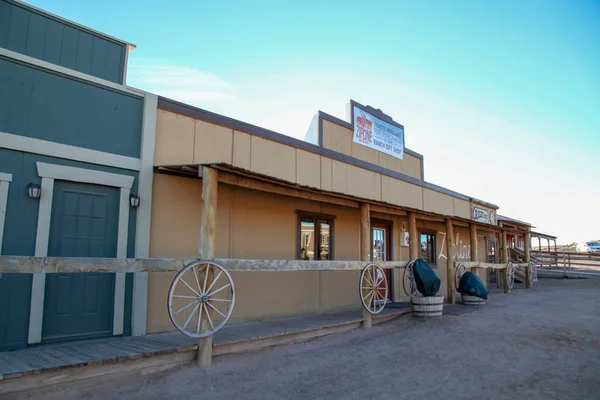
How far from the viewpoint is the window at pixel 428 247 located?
13.1m

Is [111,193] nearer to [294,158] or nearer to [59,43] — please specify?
[59,43]

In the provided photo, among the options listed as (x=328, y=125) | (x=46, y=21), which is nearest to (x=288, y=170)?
(x=328, y=125)

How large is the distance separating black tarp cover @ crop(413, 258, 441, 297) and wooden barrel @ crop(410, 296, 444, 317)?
0.51 feet

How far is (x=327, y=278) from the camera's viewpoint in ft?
29.9

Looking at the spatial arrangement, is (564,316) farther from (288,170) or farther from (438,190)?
(288,170)

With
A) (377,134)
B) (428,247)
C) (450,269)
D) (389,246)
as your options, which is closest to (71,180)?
(377,134)

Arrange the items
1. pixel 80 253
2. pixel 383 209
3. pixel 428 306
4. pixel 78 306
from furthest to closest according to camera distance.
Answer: pixel 383 209 < pixel 428 306 < pixel 80 253 < pixel 78 306

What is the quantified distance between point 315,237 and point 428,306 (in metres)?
2.77

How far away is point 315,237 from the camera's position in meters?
9.09

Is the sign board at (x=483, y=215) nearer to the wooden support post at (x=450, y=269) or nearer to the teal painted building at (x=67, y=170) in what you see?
the wooden support post at (x=450, y=269)

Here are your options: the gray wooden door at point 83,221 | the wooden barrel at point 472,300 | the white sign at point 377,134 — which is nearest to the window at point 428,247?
the wooden barrel at point 472,300

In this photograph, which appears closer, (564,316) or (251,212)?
(251,212)

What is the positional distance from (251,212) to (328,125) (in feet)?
10.6

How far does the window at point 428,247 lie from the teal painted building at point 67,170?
9.40 m
